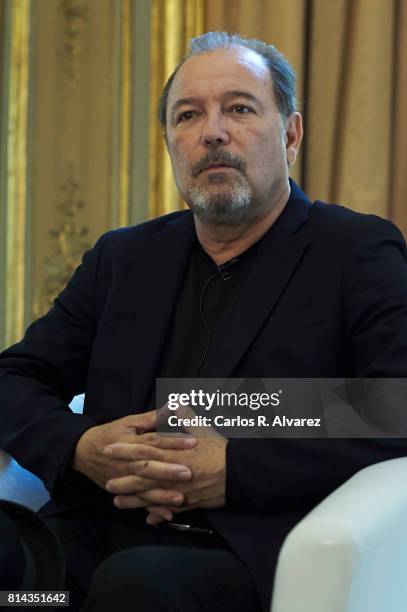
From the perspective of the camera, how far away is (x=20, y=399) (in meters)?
1.69

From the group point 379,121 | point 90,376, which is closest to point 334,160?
point 379,121

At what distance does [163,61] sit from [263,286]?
1.44 m

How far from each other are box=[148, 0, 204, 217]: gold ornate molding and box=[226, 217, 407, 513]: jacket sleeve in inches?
54.7

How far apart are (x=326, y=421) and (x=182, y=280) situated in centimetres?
46

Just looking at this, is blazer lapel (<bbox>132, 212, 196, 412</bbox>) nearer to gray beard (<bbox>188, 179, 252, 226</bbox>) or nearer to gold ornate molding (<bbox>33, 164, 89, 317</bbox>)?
gray beard (<bbox>188, 179, 252, 226</bbox>)

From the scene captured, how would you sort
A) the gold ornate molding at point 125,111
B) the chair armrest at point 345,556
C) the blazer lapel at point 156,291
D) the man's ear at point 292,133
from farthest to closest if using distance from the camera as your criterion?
1. the gold ornate molding at point 125,111
2. the man's ear at point 292,133
3. the blazer lapel at point 156,291
4. the chair armrest at point 345,556

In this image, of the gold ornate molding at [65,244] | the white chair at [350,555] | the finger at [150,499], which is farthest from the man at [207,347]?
the gold ornate molding at [65,244]

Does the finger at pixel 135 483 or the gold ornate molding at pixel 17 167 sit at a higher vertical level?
the gold ornate molding at pixel 17 167

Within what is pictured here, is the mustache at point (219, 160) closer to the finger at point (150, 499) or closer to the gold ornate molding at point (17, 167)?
the finger at point (150, 499)

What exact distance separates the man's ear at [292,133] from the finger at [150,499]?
0.78 m

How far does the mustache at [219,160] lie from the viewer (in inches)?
67.6

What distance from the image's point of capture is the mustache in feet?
5.64

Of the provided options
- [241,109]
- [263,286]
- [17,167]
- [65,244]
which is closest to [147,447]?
[263,286]

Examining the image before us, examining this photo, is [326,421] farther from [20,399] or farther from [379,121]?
[379,121]
